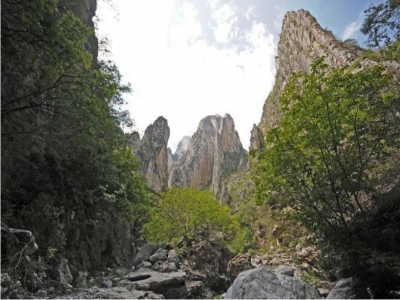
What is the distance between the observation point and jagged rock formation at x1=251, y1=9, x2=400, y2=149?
4138cm

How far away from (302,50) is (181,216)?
43012mm

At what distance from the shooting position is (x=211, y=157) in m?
128

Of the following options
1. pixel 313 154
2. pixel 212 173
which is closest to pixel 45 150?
pixel 313 154

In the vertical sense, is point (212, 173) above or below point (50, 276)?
above

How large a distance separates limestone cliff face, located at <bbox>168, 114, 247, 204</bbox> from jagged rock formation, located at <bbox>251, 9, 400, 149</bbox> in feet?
116

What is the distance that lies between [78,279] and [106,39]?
47.6ft

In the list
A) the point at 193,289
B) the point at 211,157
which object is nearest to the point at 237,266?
the point at 193,289

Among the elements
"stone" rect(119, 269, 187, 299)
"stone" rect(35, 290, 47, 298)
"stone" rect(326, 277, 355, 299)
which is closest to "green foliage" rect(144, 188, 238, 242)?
"stone" rect(119, 269, 187, 299)

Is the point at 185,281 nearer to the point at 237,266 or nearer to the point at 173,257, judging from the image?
the point at 173,257

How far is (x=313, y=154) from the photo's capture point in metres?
11.3

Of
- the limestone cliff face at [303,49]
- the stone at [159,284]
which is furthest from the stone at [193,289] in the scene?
the limestone cliff face at [303,49]

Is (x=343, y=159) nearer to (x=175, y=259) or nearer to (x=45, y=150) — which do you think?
(x=45, y=150)

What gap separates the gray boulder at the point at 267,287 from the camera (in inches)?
343

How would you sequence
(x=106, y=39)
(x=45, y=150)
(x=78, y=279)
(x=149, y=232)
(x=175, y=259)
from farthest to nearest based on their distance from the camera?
(x=149, y=232), (x=175, y=259), (x=106, y=39), (x=78, y=279), (x=45, y=150)
